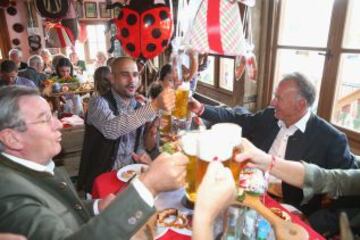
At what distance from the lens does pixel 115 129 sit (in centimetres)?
195

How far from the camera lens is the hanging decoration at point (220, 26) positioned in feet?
4.69

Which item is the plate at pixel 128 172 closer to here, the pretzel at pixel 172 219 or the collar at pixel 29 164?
the pretzel at pixel 172 219

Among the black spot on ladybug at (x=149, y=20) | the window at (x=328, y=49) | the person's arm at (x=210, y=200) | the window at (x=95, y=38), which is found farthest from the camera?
the window at (x=95, y=38)

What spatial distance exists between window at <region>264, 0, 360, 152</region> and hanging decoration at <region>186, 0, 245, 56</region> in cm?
108

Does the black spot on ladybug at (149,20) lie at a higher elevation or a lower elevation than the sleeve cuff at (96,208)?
higher

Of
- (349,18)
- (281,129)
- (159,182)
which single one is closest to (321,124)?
(281,129)

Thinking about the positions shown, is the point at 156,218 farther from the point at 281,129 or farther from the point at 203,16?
the point at 281,129

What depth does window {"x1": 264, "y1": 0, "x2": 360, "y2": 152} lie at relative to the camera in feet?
8.24

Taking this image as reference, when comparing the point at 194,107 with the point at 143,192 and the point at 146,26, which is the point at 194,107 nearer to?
the point at 146,26

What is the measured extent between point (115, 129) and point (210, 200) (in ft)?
4.47

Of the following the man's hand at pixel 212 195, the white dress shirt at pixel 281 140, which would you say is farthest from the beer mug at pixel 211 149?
the white dress shirt at pixel 281 140

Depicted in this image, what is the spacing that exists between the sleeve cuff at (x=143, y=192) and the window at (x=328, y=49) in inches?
75.0

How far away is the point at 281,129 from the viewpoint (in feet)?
6.80

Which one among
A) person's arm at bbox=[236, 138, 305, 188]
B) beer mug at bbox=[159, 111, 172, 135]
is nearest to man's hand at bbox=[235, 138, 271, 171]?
person's arm at bbox=[236, 138, 305, 188]
